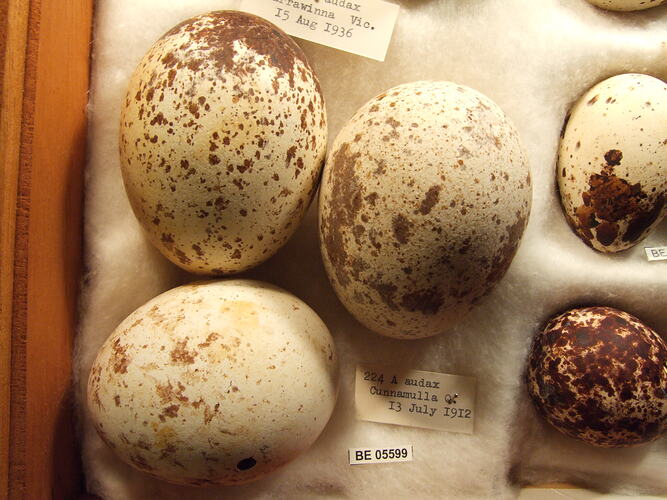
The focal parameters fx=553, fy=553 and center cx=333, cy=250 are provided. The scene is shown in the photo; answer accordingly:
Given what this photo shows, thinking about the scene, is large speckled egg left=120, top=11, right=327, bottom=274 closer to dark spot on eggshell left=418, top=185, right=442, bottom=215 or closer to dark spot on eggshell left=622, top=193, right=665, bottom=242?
dark spot on eggshell left=418, top=185, right=442, bottom=215

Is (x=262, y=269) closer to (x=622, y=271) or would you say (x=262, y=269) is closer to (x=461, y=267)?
(x=461, y=267)

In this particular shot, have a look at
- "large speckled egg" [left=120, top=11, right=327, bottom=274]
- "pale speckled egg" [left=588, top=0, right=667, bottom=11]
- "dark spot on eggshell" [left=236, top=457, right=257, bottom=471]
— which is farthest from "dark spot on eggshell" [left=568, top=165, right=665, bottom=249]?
"dark spot on eggshell" [left=236, top=457, right=257, bottom=471]

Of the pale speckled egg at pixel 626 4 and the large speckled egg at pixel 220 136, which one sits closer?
the large speckled egg at pixel 220 136

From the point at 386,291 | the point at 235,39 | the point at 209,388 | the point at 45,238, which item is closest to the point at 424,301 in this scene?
the point at 386,291

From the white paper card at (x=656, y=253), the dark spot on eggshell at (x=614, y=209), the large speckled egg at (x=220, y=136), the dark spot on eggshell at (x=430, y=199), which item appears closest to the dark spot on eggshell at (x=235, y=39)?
the large speckled egg at (x=220, y=136)

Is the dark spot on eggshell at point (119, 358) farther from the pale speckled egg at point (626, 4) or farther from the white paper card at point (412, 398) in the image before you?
the pale speckled egg at point (626, 4)

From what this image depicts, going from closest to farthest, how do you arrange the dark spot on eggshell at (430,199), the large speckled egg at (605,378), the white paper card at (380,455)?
the dark spot on eggshell at (430,199)
the large speckled egg at (605,378)
the white paper card at (380,455)

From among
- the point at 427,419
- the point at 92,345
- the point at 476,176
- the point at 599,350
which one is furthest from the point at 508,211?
the point at 92,345
